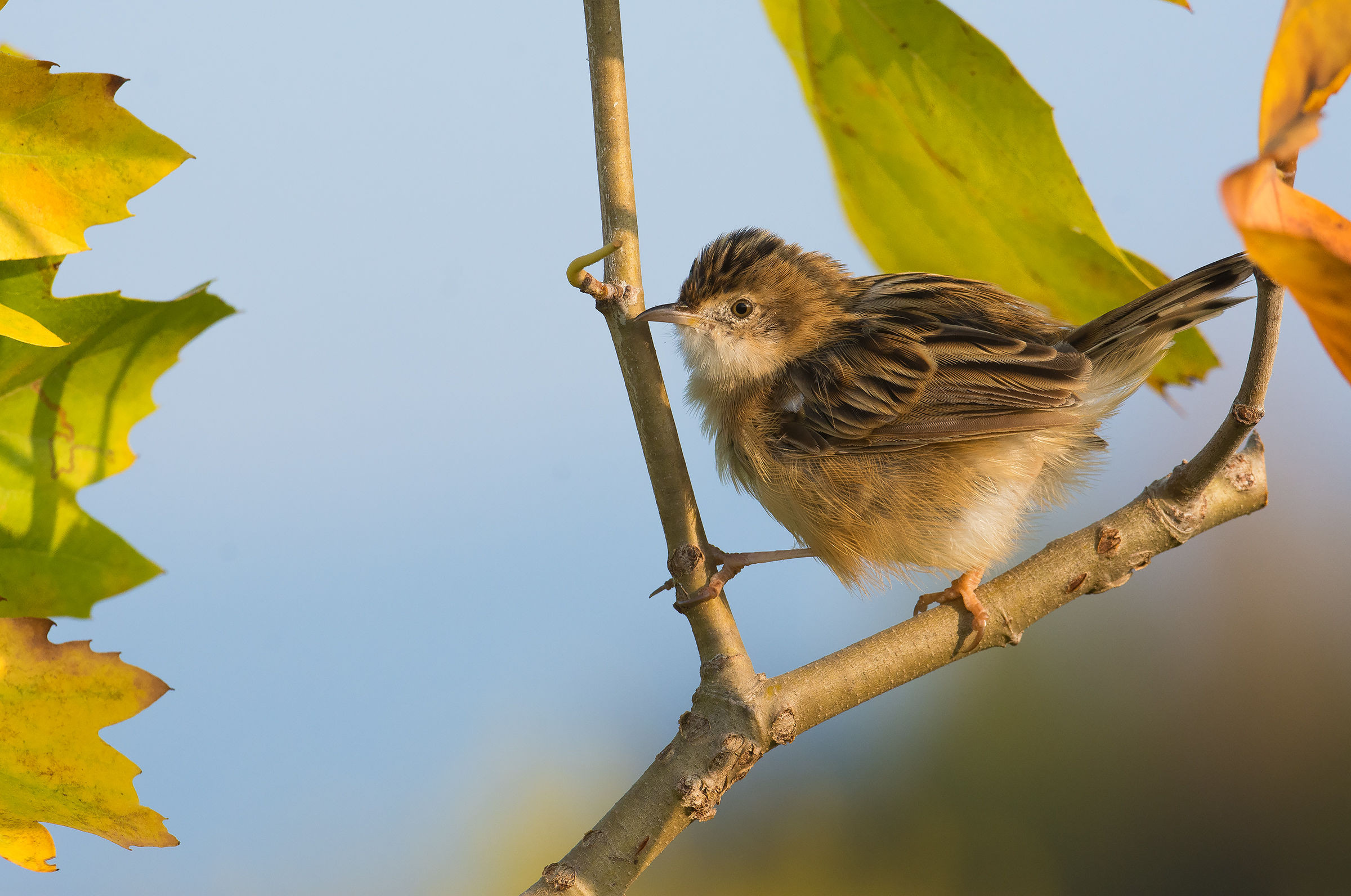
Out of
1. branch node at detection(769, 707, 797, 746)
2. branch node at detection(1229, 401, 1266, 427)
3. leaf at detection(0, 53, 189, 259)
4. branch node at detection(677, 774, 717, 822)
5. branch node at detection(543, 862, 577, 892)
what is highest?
leaf at detection(0, 53, 189, 259)

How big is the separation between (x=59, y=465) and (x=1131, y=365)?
136cm

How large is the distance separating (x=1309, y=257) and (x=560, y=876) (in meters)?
0.88

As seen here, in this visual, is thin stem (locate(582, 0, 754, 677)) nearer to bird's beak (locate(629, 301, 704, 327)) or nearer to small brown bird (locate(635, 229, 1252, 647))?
small brown bird (locate(635, 229, 1252, 647))

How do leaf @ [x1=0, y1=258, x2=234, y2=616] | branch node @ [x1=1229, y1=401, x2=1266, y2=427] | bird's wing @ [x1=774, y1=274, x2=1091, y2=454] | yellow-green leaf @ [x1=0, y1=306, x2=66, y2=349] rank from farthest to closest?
1. bird's wing @ [x1=774, y1=274, x2=1091, y2=454]
2. branch node @ [x1=1229, y1=401, x2=1266, y2=427]
3. leaf @ [x1=0, y1=258, x2=234, y2=616]
4. yellow-green leaf @ [x1=0, y1=306, x2=66, y2=349]

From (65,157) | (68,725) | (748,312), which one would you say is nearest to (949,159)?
(748,312)

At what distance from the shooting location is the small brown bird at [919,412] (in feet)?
5.01

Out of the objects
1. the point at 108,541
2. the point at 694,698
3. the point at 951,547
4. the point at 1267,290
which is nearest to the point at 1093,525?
the point at 951,547

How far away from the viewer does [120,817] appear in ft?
2.43

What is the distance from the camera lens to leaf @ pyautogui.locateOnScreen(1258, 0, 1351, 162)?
45cm

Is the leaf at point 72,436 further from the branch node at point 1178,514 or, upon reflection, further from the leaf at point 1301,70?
the branch node at point 1178,514

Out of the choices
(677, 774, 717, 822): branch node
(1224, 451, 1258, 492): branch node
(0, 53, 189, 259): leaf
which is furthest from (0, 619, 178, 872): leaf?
(1224, 451, 1258, 492): branch node

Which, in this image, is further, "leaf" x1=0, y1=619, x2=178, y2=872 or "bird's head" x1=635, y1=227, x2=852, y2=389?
"bird's head" x1=635, y1=227, x2=852, y2=389

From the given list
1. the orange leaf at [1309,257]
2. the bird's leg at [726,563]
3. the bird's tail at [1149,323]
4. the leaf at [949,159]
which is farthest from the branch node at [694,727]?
the orange leaf at [1309,257]

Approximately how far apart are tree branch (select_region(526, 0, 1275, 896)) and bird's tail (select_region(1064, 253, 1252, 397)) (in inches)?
9.4
